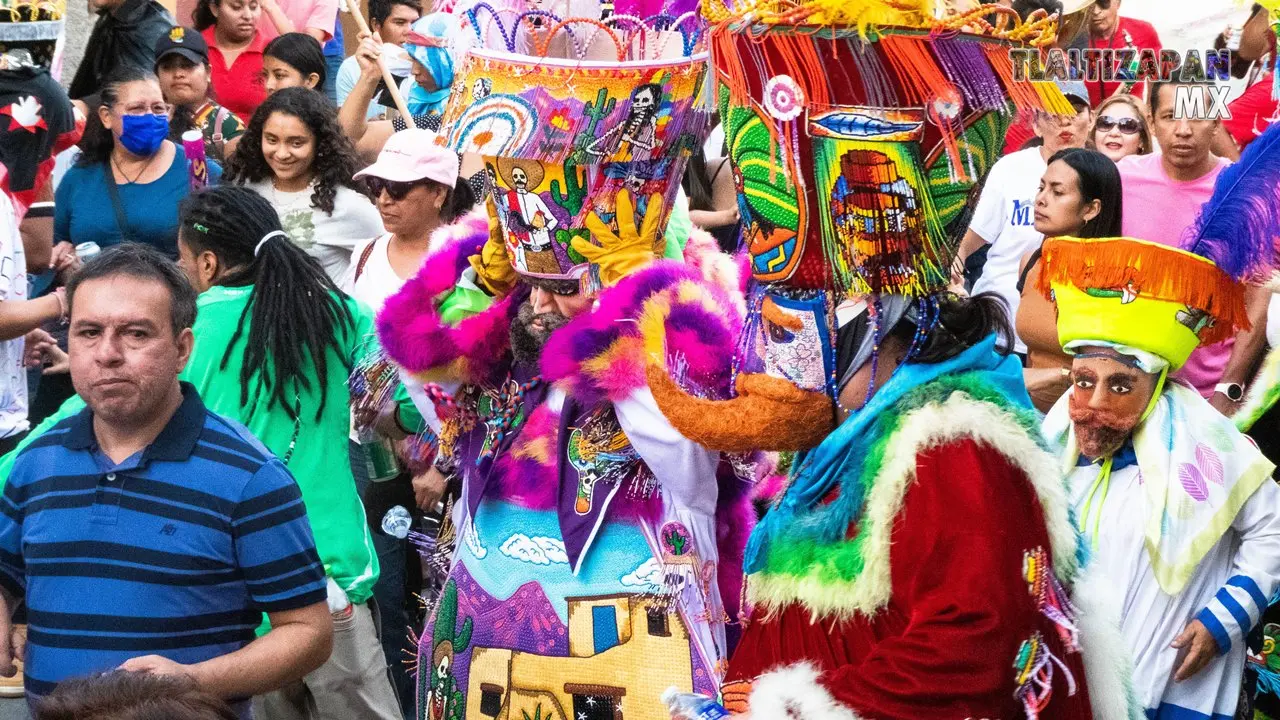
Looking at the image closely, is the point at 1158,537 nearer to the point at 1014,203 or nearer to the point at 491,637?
the point at 491,637

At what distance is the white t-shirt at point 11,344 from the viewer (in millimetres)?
5039

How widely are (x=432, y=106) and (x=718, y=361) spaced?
4.74 m

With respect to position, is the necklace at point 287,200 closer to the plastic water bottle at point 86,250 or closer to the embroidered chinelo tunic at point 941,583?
the plastic water bottle at point 86,250

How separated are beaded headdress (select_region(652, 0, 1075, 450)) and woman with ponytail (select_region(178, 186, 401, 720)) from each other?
1.94m

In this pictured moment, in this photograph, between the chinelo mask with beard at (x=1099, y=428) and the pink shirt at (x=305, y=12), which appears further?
the pink shirt at (x=305, y=12)

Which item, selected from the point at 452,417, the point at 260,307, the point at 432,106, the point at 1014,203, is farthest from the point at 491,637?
the point at 432,106

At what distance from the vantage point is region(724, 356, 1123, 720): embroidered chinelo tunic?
220 cm

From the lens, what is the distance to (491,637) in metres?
3.52

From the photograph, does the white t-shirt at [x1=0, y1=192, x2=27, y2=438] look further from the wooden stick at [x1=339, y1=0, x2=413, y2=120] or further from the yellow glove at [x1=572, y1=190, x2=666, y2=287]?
the yellow glove at [x1=572, y1=190, x2=666, y2=287]

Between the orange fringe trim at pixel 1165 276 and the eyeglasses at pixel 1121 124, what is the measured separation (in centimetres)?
257

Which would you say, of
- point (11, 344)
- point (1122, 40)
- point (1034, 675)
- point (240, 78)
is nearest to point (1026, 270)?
point (1122, 40)

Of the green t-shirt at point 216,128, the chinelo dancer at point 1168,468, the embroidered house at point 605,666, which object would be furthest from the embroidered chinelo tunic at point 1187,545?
the green t-shirt at point 216,128

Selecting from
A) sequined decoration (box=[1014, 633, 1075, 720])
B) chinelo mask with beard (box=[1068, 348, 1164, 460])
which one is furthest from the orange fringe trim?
sequined decoration (box=[1014, 633, 1075, 720])

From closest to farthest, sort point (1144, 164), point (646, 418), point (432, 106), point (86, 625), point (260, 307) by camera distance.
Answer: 1. point (86, 625)
2. point (646, 418)
3. point (260, 307)
4. point (1144, 164)
5. point (432, 106)
